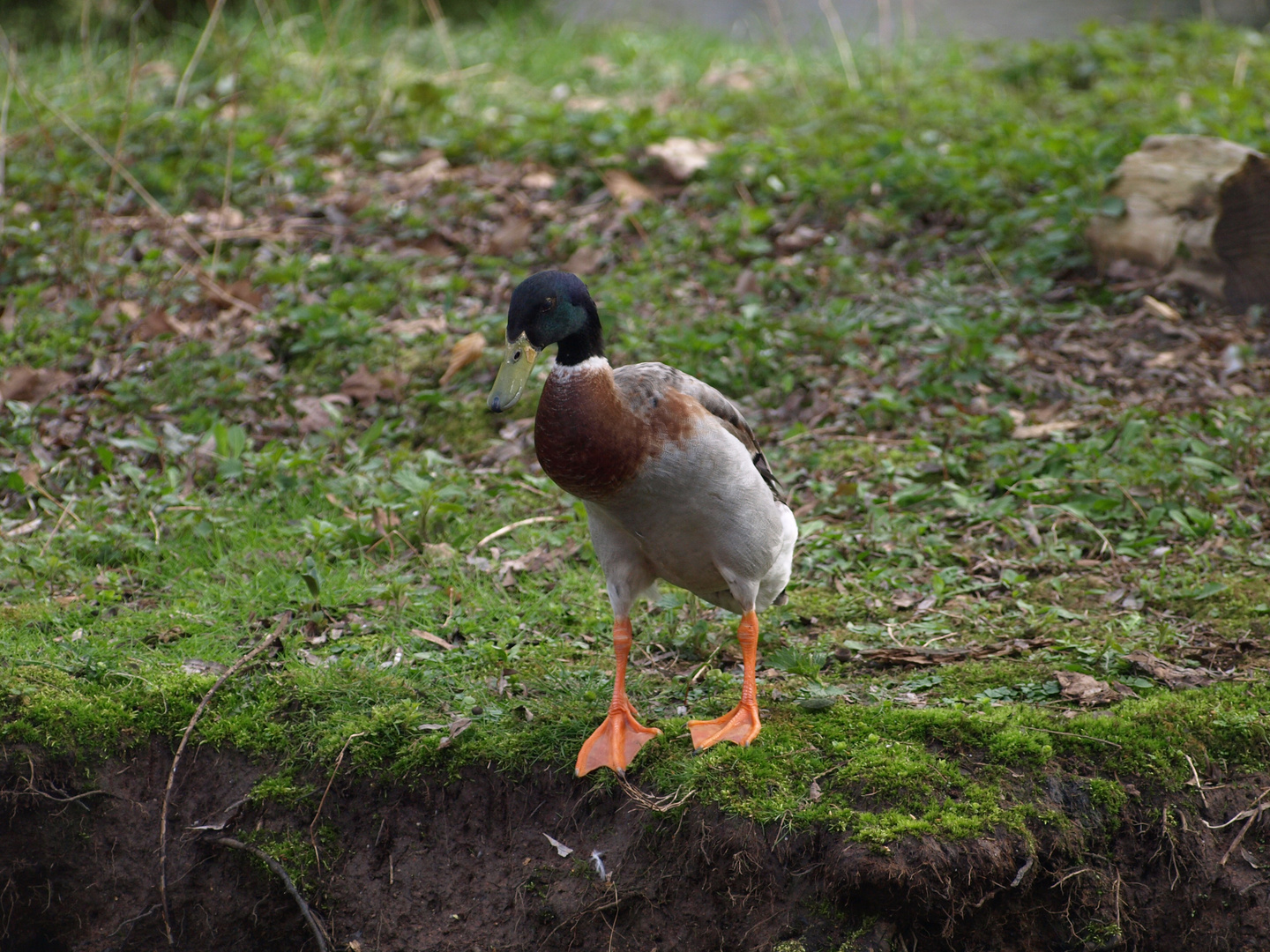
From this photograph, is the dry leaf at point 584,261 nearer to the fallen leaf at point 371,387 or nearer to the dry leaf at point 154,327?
the fallen leaf at point 371,387

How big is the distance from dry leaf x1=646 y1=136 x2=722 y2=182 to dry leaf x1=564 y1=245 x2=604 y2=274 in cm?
95

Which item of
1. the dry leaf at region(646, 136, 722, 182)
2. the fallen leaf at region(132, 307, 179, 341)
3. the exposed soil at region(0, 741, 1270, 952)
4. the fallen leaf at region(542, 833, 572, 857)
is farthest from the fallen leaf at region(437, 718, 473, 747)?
the dry leaf at region(646, 136, 722, 182)

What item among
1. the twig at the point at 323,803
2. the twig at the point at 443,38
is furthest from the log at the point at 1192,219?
the twig at the point at 323,803

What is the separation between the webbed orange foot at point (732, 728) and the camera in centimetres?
330

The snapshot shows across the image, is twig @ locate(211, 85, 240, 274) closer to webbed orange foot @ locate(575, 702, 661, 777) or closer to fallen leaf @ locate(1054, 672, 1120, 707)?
webbed orange foot @ locate(575, 702, 661, 777)

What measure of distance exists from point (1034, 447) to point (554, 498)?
217 centimetres

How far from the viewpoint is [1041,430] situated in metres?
5.16

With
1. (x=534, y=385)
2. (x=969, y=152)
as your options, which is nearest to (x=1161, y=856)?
(x=534, y=385)

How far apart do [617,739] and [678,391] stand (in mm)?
1036

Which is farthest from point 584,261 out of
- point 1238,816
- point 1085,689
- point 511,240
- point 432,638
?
point 1238,816

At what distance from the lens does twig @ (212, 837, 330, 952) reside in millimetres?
3352

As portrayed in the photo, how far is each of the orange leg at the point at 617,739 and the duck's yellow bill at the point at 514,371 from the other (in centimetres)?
91

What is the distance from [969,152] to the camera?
7.12 metres

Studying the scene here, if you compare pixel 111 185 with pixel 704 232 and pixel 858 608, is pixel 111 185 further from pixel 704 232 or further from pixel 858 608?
pixel 858 608
